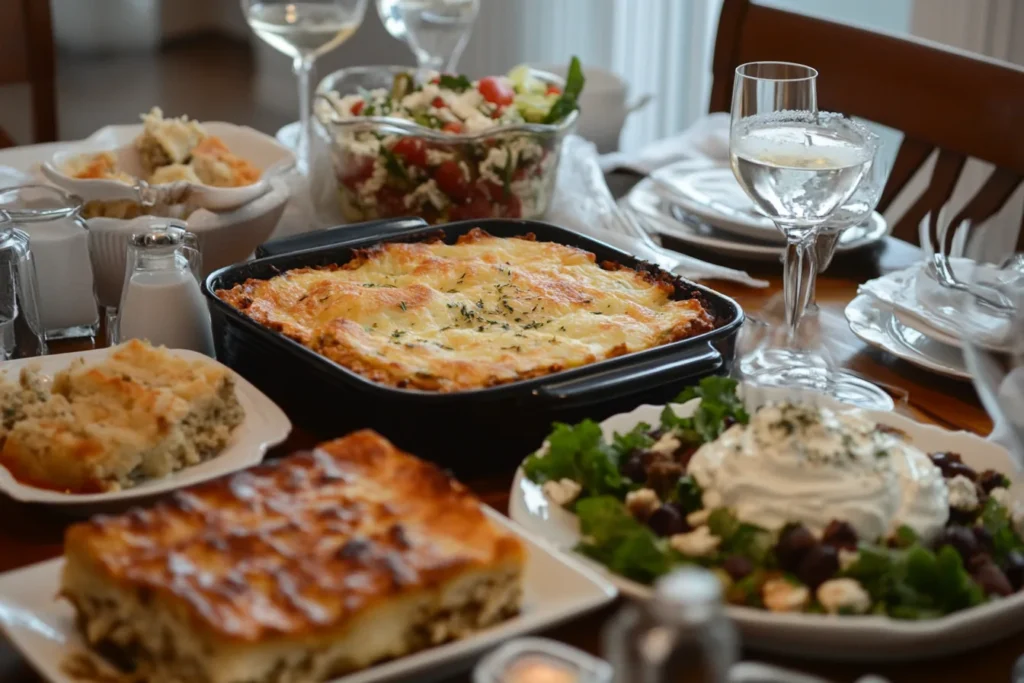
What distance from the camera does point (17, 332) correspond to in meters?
1.55

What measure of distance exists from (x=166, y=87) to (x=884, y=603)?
5273 mm

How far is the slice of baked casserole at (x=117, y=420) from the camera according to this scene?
47.5 inches

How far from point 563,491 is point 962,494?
0.35 meters

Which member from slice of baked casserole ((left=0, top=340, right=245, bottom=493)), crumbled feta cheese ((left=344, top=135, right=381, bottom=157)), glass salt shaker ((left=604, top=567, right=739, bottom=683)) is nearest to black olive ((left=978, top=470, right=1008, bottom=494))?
glass salt shaker ((left=604, top=567, right=739, bottom=683))

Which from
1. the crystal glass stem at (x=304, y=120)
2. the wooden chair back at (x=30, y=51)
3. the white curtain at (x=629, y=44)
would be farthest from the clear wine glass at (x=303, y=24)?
the white curtain at (x=629, y=44)

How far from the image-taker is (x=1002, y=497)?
46.1 inches

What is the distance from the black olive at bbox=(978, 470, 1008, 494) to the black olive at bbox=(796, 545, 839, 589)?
24 centimetres

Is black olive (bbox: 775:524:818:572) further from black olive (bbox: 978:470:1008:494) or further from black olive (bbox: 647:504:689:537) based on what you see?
black olive (bbox: 978:470:1008:494)

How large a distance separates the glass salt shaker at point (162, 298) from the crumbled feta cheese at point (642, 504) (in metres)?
0.65

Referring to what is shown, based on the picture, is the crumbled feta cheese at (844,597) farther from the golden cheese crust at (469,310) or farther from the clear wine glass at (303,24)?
the clear wine glass at (303,24)

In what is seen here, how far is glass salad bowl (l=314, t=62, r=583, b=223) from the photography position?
1968mm

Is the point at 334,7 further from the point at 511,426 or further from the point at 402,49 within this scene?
the point at 402,49

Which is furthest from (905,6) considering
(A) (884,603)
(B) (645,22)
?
(A) (884,603)

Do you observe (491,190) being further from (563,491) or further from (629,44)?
(629,44)
